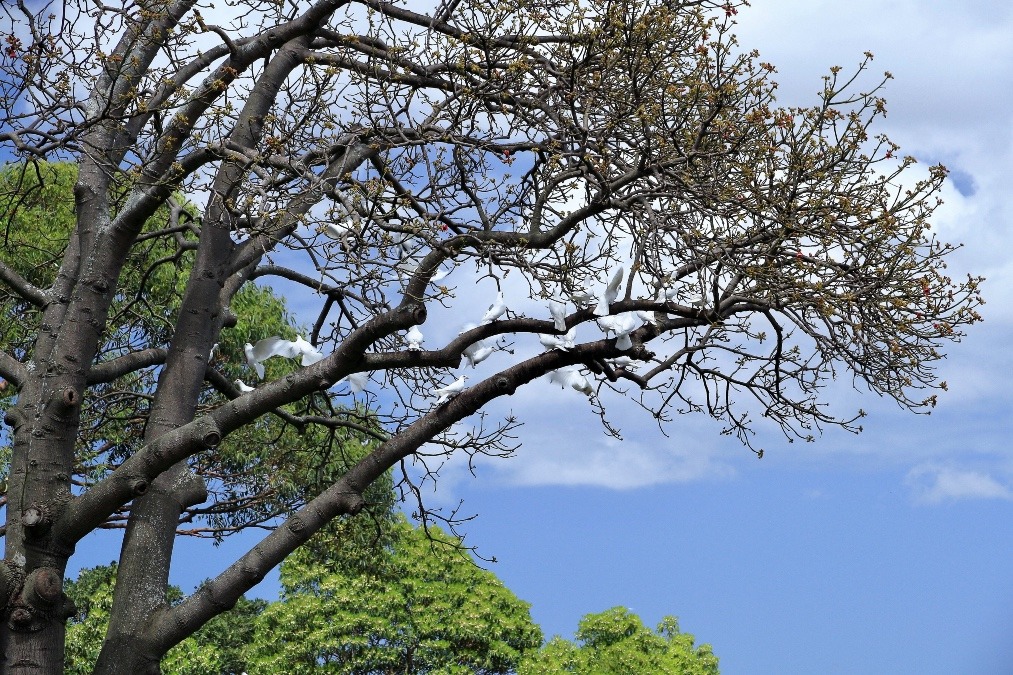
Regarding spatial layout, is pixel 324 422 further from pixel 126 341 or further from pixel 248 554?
pixel 126 341

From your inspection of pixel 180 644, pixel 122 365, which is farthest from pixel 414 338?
pixel 180 644

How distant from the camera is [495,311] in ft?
27.0

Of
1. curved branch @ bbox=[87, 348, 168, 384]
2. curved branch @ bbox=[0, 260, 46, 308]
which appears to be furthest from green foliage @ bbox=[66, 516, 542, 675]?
curved branch @ bbox=[0, 260, 46, 308]

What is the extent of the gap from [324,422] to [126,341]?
4132 mm

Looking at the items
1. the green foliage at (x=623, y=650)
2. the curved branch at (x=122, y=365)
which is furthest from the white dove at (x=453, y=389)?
the green foliage at (x=623, y=650)

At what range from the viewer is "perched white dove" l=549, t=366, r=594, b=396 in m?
8.41

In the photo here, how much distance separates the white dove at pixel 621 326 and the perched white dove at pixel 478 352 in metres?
0.98

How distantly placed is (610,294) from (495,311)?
2.91ft

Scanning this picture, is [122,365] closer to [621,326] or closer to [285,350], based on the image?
[285,350]

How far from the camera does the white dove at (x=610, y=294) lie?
785 cm

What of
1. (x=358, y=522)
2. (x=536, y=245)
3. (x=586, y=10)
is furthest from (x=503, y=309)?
(x=358, y=522)

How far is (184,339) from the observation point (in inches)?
371

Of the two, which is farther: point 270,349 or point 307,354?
point 270,349

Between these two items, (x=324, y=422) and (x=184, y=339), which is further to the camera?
(x=324, y=422)
